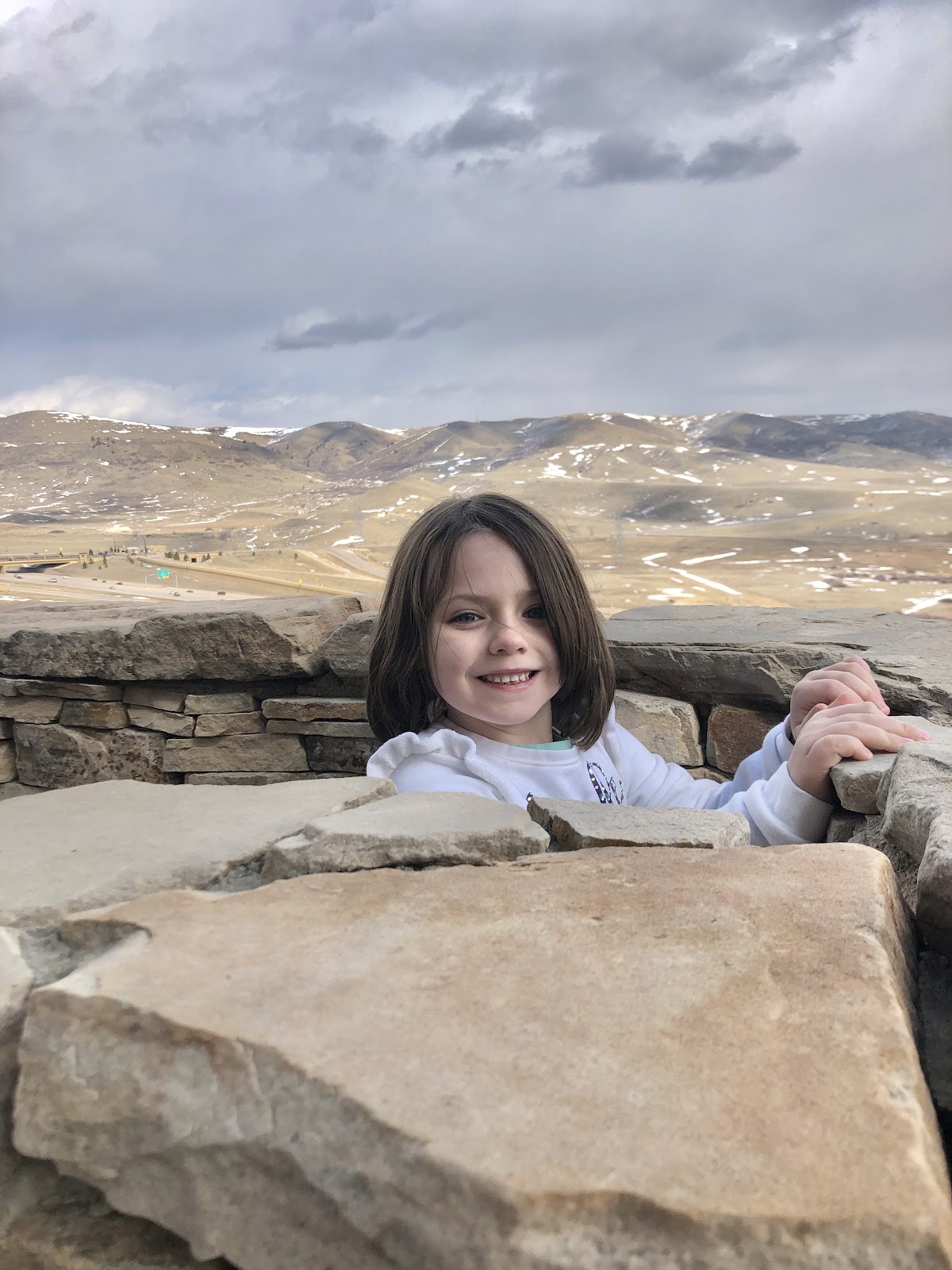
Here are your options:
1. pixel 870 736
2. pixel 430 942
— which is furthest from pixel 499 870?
pixel 870 736

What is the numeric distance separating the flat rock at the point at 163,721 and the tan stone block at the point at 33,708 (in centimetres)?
38

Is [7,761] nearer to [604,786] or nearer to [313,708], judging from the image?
[313,708]

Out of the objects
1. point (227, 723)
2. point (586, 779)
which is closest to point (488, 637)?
point (586, 779)

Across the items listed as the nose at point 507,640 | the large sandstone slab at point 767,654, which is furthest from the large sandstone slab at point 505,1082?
the large sandstone slab at point 767,654

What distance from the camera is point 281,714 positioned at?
422 cm

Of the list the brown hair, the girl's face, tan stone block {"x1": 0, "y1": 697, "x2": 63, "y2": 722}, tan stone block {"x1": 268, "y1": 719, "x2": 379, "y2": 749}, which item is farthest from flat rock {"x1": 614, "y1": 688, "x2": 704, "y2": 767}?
tan stone block {"x1": 0, "y1": 697, "x2": 63, "y2": 722}

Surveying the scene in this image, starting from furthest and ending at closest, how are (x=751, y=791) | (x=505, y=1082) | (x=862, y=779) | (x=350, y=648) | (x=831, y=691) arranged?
(x=350, y=648)
(x=831, y=691)
(x=751, y=791)
(x=862, y=779)
(x=505, y=1082)

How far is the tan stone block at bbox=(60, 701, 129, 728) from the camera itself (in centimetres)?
431

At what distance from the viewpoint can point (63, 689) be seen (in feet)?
14.3

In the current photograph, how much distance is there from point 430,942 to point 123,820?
2.53 ft

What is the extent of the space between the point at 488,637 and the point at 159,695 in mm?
2599

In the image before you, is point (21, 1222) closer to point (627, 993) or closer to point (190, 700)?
point (627, 993)

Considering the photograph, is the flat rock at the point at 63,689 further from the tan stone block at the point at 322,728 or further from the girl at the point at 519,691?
the girl at the point at 519,691

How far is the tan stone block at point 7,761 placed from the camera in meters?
4.48
